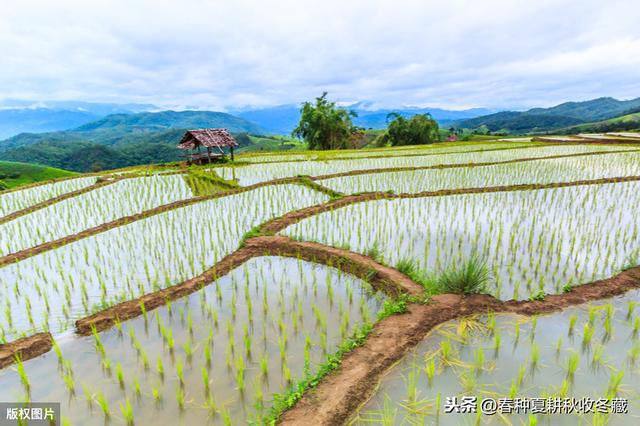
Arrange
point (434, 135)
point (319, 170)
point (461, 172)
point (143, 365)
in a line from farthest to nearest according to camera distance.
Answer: point (434, 135) → point (319, 170) → point (461, 172) → point (143, 365)

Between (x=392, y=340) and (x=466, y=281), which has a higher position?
(x=466, y=281)

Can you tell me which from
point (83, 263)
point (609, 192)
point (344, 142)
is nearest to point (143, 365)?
point (83, 263)

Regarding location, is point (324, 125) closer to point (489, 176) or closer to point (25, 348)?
point (489, 176)

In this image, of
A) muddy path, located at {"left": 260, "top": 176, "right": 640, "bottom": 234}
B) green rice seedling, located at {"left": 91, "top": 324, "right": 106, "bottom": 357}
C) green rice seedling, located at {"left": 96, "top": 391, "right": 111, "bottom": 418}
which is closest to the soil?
green rice seedling, located at {"left": 91, "top": 324, "right": 106, "bottom": 357}

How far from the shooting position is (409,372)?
2.56m

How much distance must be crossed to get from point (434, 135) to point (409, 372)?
4141cm

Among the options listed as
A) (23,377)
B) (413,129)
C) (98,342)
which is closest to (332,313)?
(98,342)

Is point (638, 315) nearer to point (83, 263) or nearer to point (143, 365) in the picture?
point (143, 365)

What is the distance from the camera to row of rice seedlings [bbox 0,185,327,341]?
365cm

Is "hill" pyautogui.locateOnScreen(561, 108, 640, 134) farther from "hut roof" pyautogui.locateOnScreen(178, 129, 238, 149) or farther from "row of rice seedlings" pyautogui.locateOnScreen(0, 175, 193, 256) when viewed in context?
"row of rice seedlings" pyautogui.locateOnScreen(0, 175, 193, 256)

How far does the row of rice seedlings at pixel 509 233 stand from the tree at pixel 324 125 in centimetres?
2856

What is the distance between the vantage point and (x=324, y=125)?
34719 mm

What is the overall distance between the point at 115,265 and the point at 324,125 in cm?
3181

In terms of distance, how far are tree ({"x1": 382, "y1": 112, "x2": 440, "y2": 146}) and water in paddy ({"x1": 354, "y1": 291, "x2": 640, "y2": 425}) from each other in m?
38.2
